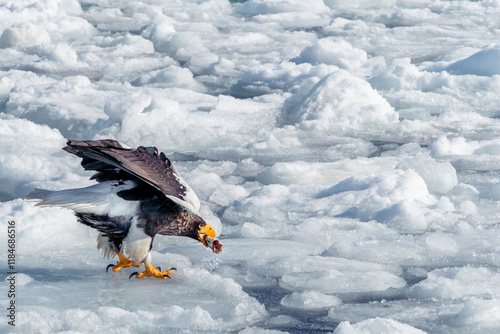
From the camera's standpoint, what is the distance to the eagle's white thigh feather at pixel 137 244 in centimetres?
380

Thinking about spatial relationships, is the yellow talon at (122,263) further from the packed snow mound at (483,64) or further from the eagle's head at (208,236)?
the packed snow mound at (483,64)

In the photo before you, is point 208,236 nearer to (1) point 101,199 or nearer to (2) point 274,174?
(1) point 101,199

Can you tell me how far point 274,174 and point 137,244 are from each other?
2260mm

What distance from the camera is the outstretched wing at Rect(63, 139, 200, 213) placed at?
3461 millimetres

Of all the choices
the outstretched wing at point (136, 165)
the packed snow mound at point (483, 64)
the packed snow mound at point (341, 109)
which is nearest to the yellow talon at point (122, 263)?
the outstretched wing at point (136, 165)

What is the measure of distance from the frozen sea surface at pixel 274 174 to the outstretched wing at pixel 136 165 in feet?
1.72

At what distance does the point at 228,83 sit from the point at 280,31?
4.72 meters

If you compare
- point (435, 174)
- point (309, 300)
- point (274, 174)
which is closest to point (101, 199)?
point (309, 300)

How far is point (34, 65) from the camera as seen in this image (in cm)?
1080

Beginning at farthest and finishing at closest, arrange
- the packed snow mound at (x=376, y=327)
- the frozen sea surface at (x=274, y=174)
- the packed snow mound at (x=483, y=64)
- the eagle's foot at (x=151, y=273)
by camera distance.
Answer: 1. the packed snow mound at (x=483, y=64)
2. the eagle's foot at (x=151, y=273)
3. the frozen sea surface at (x=274, y=174)
4. the packed snow mound at (x=376, y=327)

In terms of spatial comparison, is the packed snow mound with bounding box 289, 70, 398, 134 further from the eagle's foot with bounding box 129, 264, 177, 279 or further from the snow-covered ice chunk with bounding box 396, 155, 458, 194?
the eagle's foot with bounding box 129, 264, 177, 279

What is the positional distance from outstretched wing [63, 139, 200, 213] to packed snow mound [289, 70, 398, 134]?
3.98m

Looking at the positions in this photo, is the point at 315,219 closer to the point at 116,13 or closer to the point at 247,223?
the point at 247,223

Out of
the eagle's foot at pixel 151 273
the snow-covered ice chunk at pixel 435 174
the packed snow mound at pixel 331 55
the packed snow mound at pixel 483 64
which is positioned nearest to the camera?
the eagle's foot at pixel 151 273
